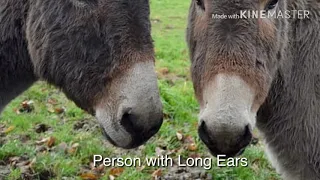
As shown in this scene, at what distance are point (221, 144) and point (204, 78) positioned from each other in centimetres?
42

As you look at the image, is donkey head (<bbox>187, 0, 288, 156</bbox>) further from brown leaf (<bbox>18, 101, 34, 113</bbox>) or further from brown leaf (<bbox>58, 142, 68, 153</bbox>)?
brown leaf (<bbox>18, 101, 34, 113</bbox>)

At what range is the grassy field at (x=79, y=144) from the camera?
451cm

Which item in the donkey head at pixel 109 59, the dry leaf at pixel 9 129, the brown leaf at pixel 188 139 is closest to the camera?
the donkey head at pixel 109 59

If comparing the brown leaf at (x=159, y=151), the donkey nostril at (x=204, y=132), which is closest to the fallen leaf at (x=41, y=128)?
the brown leaf at (x=159, y=151)

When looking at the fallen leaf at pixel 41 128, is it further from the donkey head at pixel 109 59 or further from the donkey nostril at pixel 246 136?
the donkey nostril at pixel 246 136

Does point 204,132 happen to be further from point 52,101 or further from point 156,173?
point 52,101

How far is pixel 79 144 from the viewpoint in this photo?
16.2ft

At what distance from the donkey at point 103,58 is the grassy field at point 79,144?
1545mm

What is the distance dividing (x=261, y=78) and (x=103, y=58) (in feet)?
2.95

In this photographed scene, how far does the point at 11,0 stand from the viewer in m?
3.21

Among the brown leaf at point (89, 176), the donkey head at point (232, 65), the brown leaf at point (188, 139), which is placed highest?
the donkey head at point (232, 65)

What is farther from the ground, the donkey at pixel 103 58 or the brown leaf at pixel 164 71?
the donkey at pixel 103 58

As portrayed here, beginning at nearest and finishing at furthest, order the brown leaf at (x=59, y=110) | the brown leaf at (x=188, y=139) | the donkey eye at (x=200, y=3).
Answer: the donkey eye at (x=200, y=3), the brown leaf at (x=188, y=139), the brown leaf at (x=59, y=110)

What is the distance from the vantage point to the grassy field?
4.51 m
